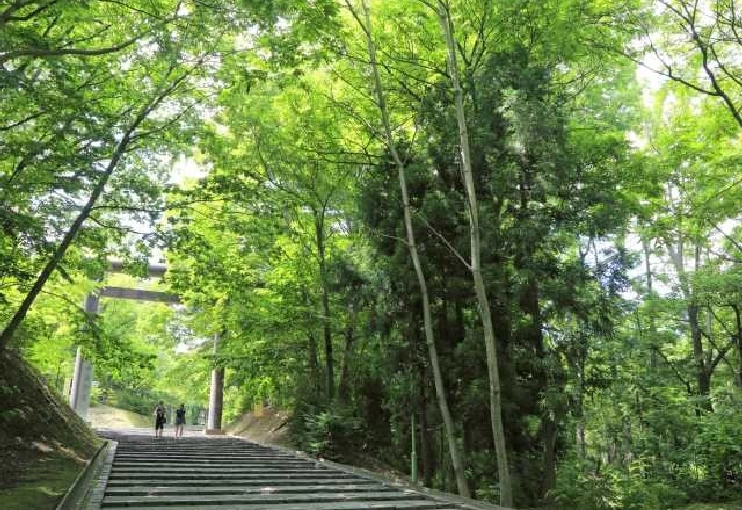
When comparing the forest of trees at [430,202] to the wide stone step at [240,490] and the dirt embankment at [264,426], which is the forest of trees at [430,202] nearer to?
the wide stone step at [240,490]

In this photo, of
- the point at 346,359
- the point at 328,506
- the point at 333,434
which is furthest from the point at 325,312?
the point at 328,506

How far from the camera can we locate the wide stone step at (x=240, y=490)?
6.34 meters

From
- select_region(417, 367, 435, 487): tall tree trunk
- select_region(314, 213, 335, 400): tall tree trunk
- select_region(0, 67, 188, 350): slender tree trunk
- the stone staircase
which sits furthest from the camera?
select_region(314, 213, 335, 400): tall tree trunk

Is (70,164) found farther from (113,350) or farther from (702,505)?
(702,505)

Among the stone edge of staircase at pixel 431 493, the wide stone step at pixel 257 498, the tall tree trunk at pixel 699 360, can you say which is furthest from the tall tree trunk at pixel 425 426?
the tall tree trunk at pixel 699 360

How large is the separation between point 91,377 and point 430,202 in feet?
57.8

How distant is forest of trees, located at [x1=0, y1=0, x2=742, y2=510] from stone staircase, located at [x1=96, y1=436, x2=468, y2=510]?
1.48m

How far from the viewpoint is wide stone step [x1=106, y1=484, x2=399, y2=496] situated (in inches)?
250

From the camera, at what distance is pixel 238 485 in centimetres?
752

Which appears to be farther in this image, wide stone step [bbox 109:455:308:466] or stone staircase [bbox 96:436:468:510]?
wide stone step [bbox 109:455:308:466]

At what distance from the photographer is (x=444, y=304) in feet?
34.7

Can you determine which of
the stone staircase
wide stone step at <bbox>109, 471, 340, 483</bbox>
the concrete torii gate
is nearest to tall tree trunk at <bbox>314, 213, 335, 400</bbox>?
the stone staircase

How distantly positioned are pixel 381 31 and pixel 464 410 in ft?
26.0

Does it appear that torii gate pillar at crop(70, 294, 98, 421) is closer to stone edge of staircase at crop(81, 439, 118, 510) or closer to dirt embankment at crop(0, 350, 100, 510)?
dirt embankment at crop(0, 350, 100, 510)
